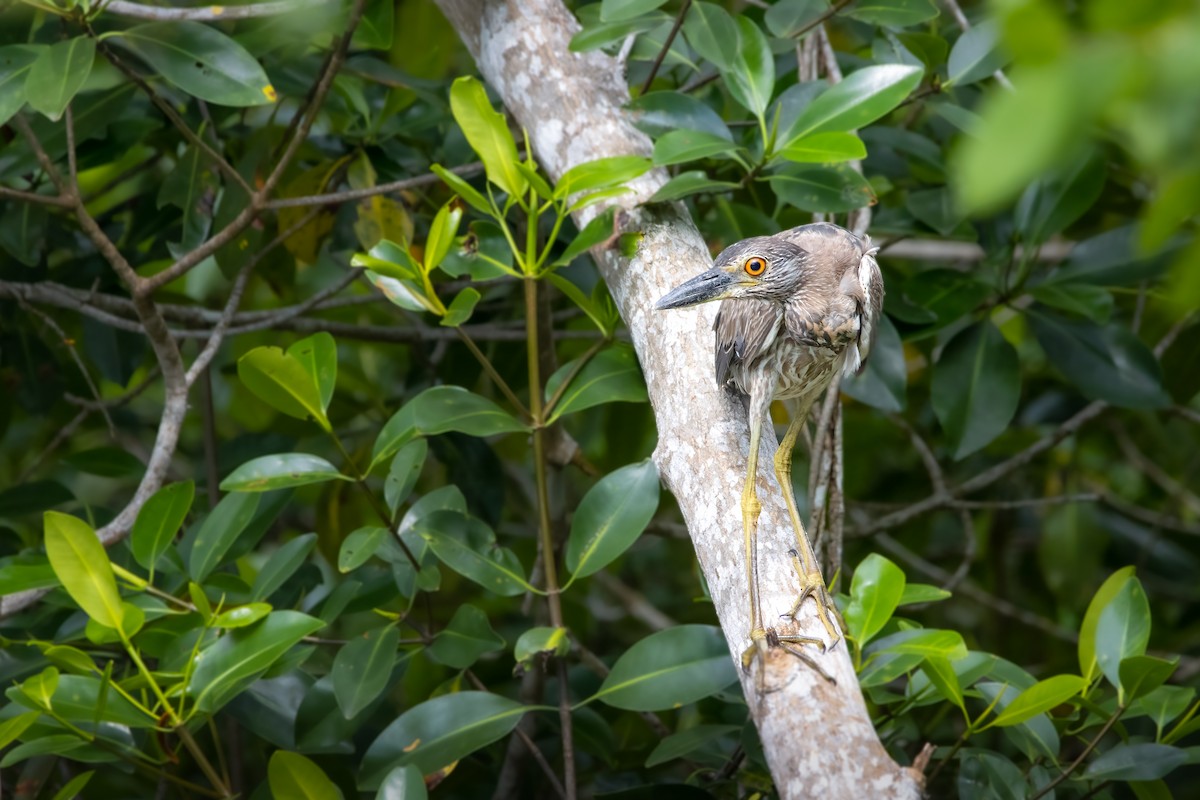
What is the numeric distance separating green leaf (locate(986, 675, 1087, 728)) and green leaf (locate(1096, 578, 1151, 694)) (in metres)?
0.23

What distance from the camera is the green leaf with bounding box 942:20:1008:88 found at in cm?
235

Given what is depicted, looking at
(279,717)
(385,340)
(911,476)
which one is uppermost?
(385,340)

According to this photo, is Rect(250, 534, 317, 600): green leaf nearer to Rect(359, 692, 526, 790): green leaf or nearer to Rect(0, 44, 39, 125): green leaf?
Rect(359, 692, 526, 790): green leaf

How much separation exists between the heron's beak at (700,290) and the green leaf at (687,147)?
234 millimetres

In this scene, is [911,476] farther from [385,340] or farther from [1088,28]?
[1088,28]

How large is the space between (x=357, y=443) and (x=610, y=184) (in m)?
1.67

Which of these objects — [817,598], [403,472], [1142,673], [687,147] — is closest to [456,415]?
[403,472]

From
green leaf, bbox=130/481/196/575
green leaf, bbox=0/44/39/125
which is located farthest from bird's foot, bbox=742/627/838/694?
green leaf, bbox=0/44/39/125

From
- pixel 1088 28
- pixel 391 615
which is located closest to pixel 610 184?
pixel 391 615

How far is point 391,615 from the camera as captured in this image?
209cm

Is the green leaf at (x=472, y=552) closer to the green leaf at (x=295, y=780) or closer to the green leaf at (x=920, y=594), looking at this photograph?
the green leaf at (x=295, y=780)

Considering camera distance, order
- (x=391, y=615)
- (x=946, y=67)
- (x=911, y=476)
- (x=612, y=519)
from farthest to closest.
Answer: (x=911, y=476)
(x=946, y=67)
(x=391, y=615)
(x=612, y=519)

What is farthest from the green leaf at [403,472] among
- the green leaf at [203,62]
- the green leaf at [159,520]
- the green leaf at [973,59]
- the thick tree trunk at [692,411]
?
the green leaf at [973,59]

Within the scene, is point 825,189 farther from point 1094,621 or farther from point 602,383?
point 1094,621
